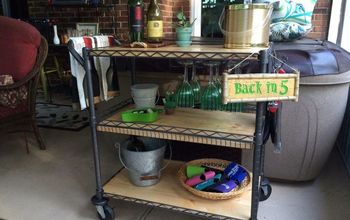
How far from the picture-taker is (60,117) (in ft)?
10.5

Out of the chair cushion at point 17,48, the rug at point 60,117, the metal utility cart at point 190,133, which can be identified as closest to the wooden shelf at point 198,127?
the metal utility cart at point 190,133

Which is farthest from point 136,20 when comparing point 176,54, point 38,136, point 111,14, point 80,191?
point 111,14

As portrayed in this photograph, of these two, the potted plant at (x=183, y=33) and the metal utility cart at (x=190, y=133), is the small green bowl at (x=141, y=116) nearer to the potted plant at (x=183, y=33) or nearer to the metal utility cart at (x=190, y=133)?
the metal utility cart at (x=190, y=133)

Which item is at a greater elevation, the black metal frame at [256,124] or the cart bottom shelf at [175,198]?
the black metal frame at [256,124]

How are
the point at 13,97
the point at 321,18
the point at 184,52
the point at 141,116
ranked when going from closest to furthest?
the point at 184,52, the point at 141,116, the point at 13,97, the point at 321,18

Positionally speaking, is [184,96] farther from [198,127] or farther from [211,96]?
[198,127]

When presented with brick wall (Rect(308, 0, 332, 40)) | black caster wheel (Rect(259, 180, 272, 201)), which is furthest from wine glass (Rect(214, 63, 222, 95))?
brick wall (Rect(308, 0, 332, 40))

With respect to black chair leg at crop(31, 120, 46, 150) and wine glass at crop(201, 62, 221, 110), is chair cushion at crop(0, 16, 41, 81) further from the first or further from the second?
wine glass at crop(201, 62, 221, 110)

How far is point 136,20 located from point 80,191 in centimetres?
108

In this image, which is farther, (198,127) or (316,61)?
(316,61)

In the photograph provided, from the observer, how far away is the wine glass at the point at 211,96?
1549mm

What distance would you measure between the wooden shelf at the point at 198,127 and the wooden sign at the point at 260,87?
229 millimetres

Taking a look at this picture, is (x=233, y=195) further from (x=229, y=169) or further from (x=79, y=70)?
(x=79, y=70)

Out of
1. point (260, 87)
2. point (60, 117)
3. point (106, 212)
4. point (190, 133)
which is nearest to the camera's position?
point (260, 87)
